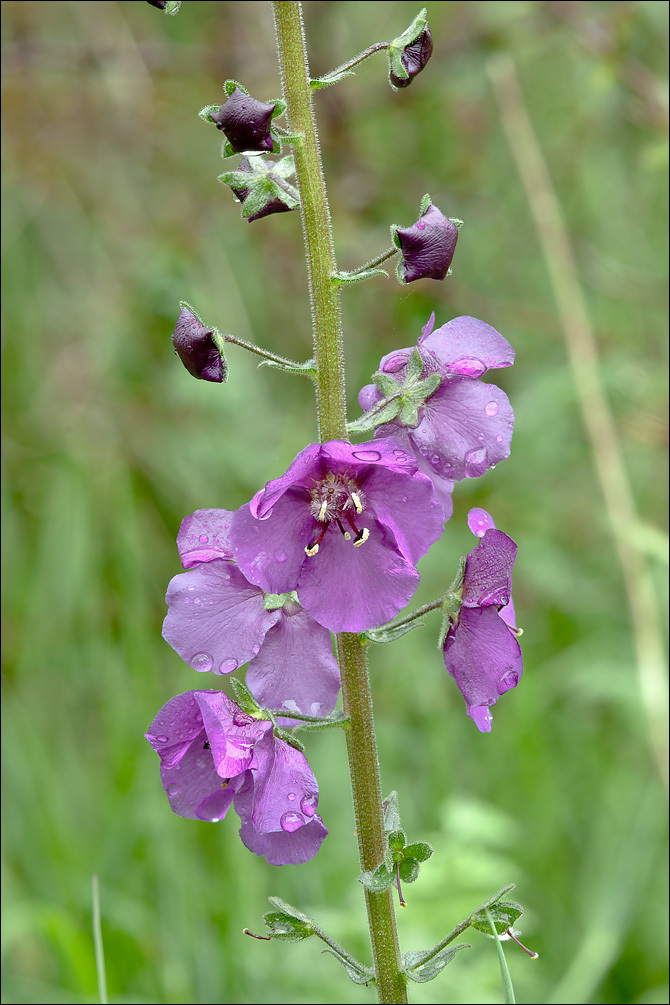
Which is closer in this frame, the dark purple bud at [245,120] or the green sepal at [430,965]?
the dark purple bud at [245,120]

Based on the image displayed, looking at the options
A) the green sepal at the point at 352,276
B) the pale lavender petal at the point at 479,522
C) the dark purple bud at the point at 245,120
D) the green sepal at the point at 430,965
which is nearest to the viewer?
the dark purple bud at the point at 245,120

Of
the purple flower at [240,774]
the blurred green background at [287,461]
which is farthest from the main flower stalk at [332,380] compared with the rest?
the blurred green background at [287,461]

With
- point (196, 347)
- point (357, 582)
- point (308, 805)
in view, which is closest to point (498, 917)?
point (308, 805)

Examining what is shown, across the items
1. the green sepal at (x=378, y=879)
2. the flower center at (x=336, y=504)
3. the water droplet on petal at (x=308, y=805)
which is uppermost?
the flower center at (x=336, y=504)

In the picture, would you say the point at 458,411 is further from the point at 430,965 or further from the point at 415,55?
the point at 430,965

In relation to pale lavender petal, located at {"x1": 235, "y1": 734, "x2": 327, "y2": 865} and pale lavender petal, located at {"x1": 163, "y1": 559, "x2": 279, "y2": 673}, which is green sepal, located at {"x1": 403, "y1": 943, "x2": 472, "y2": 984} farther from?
pale lavender petal, located at {"x1": 163, "y1": 559, "x2": 279, "y2": 673}

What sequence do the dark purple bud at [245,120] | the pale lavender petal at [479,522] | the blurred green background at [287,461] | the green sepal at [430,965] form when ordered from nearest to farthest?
the dark purple bud at [245,120] < the green sepal at [430,965] < the pale lavender petal at [479,522] < the blurred green background at [287,461]

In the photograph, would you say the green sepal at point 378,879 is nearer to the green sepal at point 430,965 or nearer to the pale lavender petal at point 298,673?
the green sepal at point 430,965

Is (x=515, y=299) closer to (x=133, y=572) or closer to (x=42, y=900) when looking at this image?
(x=133, y=572)

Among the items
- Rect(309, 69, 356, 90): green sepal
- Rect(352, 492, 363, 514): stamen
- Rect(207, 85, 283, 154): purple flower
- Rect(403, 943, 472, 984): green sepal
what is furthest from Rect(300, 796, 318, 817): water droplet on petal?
Rect(309, 69, 356, 90): green sepal
